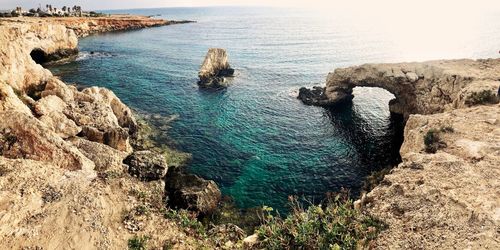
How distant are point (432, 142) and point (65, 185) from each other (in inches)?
1016

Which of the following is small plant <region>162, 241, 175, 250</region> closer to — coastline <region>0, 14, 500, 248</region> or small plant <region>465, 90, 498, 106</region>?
coastline <region>0, 14, 500, 248</region>

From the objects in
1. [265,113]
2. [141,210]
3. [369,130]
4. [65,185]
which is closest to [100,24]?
[265,113]

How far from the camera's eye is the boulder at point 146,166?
29.3m

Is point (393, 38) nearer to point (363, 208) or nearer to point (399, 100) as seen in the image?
point (399, 100)

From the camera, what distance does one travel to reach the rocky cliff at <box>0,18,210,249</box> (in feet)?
58.3

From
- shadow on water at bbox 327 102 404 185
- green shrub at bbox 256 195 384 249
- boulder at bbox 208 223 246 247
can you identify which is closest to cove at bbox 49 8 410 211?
shadow on water at bbox 327 102 404 185

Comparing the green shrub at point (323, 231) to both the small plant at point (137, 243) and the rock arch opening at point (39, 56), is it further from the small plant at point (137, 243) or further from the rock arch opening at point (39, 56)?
the rock arch opening at point (39, 56)

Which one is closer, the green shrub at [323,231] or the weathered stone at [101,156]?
the green shrub at [323,231]

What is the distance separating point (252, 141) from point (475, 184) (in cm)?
2734

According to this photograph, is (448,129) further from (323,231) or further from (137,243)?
(137,243)

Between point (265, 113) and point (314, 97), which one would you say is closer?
point (265, 113)

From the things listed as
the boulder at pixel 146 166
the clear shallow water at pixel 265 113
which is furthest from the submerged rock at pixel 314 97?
the boulder at pixel 146 166

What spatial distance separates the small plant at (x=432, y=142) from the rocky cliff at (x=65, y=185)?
18194 millimetres

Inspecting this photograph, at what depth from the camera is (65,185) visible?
20562 millimetres
